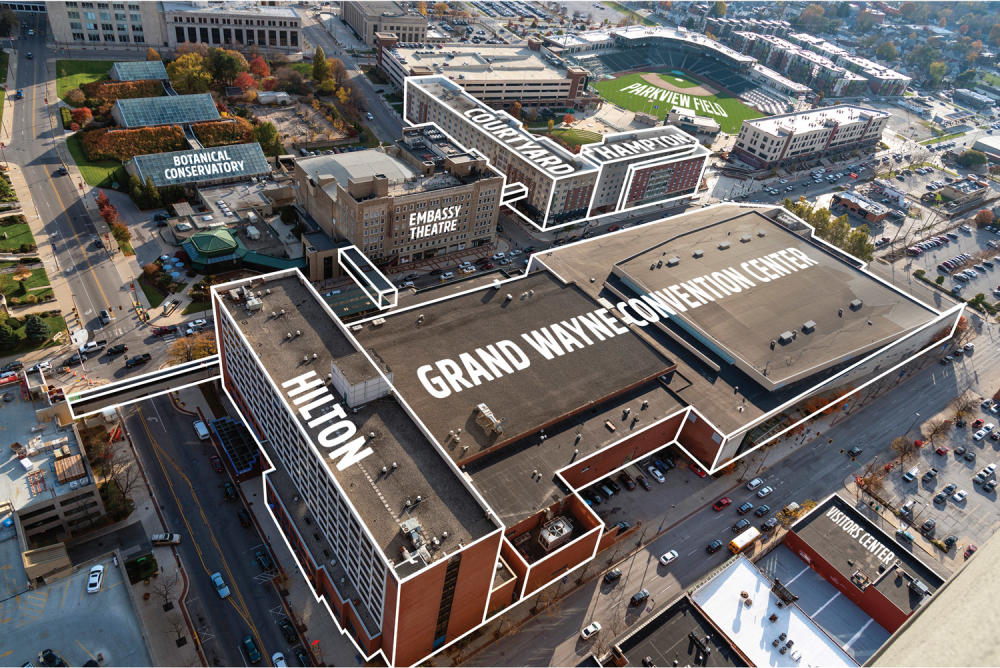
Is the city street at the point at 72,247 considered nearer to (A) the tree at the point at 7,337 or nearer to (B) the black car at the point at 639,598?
(A) the tree at the point at 7,337

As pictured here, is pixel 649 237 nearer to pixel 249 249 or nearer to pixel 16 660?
pixel 249 249

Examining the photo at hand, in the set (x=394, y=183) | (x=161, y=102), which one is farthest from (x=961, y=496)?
(x=161, y=102)

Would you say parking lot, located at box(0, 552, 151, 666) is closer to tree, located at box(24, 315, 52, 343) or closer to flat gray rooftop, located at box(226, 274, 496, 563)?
flat gray rooftop, located at box(226, 274, 496, 563)

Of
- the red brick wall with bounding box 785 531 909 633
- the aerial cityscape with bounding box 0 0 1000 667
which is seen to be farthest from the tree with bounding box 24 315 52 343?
the red brick wall with bounding box 785 531 909 633

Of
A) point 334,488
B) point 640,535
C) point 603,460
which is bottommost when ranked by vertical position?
point 640,535

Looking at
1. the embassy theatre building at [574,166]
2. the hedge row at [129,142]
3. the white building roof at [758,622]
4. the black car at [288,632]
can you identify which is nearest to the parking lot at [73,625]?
the black car at [288,632]

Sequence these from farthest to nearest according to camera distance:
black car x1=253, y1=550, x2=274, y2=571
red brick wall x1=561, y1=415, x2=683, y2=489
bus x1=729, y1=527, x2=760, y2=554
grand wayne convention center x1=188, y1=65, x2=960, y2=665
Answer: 1. bus x1=729, y1=527, x2=760, y2=554
2. red brick wall x1=561, y1=415, x2=683, y2=489
3. black car x1=253, y1=550, x2=274, y2=571
4. grand wayne convention center x1=188, y1=65, x2=960, y2=665

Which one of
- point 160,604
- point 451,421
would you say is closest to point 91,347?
point 160,604
